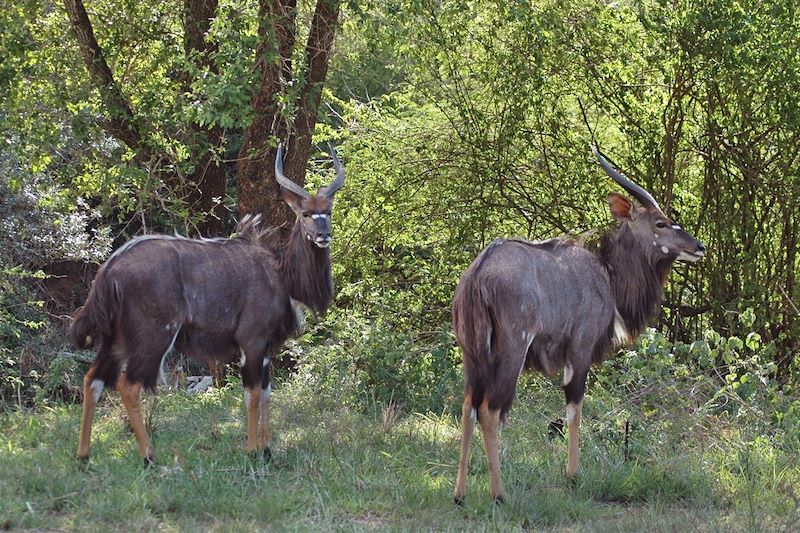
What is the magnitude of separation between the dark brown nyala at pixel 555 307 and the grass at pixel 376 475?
36 cm

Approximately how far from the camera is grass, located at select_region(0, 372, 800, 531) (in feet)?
17.5

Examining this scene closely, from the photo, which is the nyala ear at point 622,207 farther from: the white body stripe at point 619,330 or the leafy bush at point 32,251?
the leafy bush at point 32,251

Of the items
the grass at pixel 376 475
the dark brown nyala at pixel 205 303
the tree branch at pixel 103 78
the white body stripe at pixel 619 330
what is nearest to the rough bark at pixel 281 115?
the tree branch at pixel 103 78

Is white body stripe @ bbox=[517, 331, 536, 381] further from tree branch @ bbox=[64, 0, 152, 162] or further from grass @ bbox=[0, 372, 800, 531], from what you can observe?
tree branch @ bbox=[64, 0, 152, 162]

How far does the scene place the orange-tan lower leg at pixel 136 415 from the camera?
6145 mm

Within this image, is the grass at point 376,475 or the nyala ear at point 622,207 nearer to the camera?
the grass at point 376,475

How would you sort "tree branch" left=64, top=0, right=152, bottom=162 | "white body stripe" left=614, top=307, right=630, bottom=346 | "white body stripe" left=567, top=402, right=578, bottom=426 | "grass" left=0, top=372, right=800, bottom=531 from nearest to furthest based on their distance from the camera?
"grass" left=0, top=372, right=800, bottom=531
"white body stripe" left=567, top=402, right=578, bottom=426
"white body stripe" left=614, top=307, right=630, bottom=346
"tree branch" left=64, top=0, right=152, bottom=162

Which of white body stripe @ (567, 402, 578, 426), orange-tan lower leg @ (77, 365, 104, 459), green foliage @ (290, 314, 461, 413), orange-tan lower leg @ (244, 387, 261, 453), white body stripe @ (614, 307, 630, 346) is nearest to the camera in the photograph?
orange-tan lower leg @ (77, 365, 104, 459)

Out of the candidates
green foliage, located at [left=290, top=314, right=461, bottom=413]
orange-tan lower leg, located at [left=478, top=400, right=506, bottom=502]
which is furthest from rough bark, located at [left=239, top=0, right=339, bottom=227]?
orange-tan lower leg, located at [left=478, top=400, right=506, bottom=502]

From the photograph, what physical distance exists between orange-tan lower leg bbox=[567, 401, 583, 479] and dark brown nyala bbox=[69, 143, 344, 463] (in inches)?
71.6

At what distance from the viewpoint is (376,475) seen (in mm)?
6258

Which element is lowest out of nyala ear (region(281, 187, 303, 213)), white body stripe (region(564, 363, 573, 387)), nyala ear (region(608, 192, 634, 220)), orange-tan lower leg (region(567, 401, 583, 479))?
orange-tan lower leg (region(567, 401, 583, 479))

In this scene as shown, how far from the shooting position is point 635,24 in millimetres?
9922

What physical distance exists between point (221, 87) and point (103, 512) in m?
4.17
